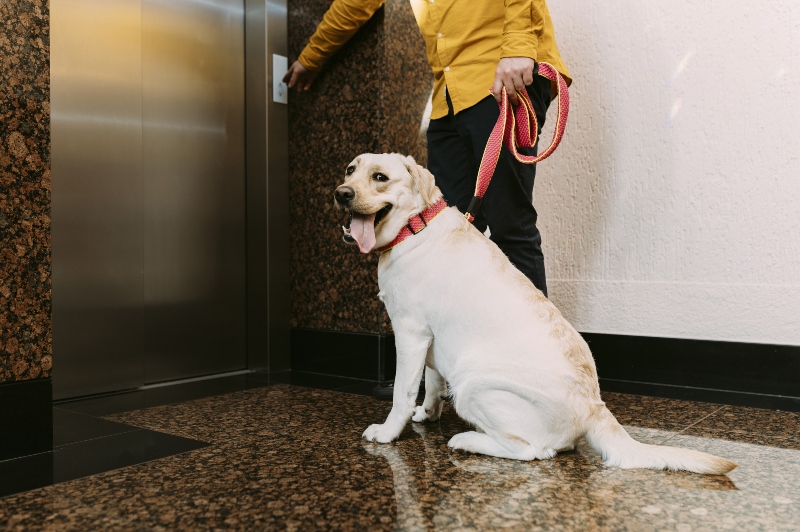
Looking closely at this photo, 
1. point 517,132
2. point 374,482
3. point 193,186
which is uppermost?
point 517,132

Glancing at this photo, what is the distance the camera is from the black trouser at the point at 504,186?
2787 mm

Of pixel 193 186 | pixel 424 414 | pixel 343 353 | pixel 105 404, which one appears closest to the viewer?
pixel 424 414

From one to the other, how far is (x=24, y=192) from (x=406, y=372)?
1404mm

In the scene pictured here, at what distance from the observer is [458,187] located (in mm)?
2977

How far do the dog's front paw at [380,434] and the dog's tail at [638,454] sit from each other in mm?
673

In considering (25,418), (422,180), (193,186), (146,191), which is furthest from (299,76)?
(25,418)

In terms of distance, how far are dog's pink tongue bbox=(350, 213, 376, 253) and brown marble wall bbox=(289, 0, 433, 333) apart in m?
1.33

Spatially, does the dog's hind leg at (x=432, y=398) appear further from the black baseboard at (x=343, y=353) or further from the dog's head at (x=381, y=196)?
the black baseboard at (x=343, y=353)

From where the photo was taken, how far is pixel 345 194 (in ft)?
6.98

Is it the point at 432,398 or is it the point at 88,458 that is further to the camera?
the point at 432,398

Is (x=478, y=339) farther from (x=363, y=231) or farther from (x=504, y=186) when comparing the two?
(x=504, y=186)

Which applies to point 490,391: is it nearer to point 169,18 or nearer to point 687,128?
point 687,128

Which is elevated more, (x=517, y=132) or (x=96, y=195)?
(x=517, y=132)

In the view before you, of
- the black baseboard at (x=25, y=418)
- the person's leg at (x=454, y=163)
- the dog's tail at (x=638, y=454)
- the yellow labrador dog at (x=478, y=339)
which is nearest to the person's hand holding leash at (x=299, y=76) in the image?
the person's leg at (x=454, y=163)
